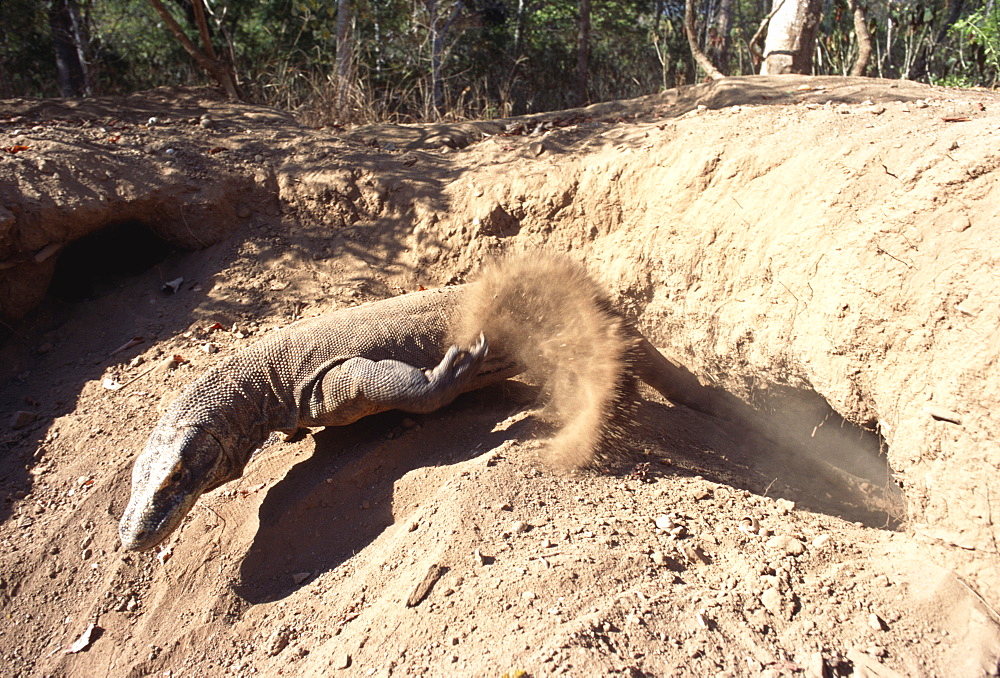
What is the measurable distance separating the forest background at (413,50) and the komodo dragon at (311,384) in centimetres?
464

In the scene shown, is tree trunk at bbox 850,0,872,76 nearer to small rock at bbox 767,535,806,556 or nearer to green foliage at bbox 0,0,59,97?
small rock at bbox 767,535,806,556

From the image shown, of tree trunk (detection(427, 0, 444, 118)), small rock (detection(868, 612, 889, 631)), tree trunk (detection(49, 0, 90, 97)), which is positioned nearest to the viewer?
small rock (detection(868, 612, 889, 631))

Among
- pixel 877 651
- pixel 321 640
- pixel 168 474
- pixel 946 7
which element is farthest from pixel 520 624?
pixel 946 7

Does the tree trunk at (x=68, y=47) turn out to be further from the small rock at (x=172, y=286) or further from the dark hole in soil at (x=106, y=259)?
the small rock at (x=172, y=286)

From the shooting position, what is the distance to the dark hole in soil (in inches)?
248

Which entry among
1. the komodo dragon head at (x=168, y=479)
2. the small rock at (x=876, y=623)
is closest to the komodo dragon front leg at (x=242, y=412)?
the komodo dragon head at (x=168, y=479)

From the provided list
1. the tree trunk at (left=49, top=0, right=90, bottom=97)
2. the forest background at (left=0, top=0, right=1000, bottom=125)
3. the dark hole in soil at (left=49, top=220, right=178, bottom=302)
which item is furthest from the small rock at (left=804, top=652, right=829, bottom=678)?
the tree trunk at (left=49, top=0, right=90, bottom=97)

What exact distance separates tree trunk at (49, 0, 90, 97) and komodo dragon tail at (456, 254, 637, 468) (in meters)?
10.5

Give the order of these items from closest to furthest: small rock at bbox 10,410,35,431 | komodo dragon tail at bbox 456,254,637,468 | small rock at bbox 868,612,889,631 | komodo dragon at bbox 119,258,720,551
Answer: small rock at bbox 868,612,889,631, komodo dragon at bbox 119,258,720,551, komodo dragon tail at bbox 456,254,637,468, small rock at bbox 10,410,35,431

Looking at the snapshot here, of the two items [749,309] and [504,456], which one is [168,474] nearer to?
[504,456]

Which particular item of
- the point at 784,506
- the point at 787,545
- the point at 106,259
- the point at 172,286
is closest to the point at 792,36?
the point at 784,506

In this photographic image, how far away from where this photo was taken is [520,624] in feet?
9.16

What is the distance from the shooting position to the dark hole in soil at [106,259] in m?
6.30

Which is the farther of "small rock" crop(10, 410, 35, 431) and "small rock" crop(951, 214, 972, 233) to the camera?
"small rock" crop(10, 410, 35, 431)
